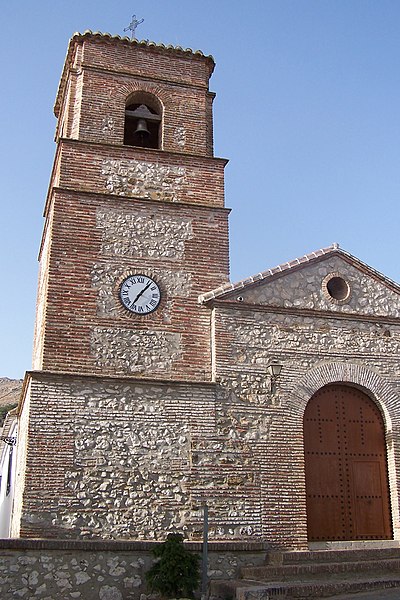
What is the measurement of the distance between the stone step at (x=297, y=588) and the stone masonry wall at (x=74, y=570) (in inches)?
37.8

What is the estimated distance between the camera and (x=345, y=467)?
13.2 m

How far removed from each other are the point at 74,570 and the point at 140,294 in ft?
16.3

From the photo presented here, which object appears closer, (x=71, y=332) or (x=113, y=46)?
(x=71, y=332)

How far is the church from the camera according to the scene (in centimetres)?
1170

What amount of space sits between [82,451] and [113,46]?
8836mm

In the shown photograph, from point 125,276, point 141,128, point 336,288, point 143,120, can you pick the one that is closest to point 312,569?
point 336,288

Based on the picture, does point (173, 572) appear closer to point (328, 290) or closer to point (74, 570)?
point (74, 570)

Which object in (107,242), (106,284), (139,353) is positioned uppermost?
(107,242)

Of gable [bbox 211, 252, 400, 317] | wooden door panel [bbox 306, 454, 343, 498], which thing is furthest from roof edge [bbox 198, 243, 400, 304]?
wooden door panel [bbox 306, 454, 343, 498]

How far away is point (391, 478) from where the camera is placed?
13141mm

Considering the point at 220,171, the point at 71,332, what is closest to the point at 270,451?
the point at 71,332

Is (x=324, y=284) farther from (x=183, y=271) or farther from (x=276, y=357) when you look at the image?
(x=183, y=271)

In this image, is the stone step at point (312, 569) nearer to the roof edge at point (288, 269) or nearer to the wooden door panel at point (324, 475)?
the wooden door panel at point (324, 475)

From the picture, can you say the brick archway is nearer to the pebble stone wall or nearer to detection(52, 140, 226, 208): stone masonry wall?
the pebble stone wall
